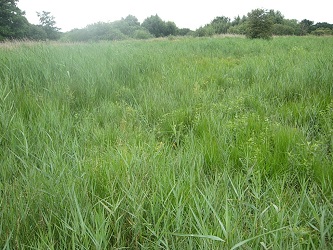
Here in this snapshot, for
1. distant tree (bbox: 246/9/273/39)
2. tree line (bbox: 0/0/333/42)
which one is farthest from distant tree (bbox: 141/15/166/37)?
distant tree (bbox: 246/9/273/39)

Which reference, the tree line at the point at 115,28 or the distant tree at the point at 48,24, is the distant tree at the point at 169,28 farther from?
the distant tree at the point at 48,24

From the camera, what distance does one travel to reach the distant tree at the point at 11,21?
34938 mm

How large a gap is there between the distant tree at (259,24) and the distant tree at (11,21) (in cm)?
3646

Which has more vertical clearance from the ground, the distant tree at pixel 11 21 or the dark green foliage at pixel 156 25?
the dark green foliage at pixel 156 25

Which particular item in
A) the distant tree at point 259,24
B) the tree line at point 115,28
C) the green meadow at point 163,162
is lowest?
the green meadow at point 163,162

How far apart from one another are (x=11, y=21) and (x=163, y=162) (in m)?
48.4

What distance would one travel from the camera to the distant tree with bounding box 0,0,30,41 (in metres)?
34.9

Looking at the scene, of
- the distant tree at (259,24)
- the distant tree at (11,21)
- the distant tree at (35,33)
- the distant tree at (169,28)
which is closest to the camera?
the distant tree at (259,24)

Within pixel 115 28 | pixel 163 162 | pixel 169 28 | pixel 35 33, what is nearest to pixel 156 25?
pixel 169 28

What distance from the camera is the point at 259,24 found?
1648 centimetres

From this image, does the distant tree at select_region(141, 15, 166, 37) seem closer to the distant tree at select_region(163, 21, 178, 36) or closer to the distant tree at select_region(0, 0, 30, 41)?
the distant tree at select_region(163, 21, 178, 36)

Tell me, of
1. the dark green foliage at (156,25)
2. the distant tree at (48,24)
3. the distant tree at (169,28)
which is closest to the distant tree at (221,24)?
the distant tree at (169,28)

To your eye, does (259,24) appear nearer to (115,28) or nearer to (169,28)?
(115,28)

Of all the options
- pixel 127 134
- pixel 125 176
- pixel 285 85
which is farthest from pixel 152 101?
pixel 285 85
